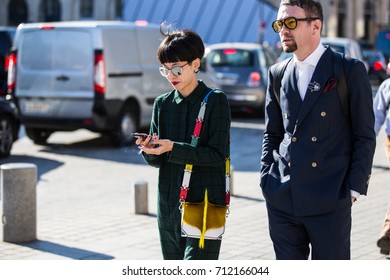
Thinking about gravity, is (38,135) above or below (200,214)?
below

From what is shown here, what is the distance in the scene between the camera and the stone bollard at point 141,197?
929cm

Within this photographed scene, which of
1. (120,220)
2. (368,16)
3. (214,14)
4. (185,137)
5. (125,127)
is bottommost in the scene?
(368,16)

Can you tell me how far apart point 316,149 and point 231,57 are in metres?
17.1

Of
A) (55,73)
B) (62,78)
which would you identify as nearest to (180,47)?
(62,78)

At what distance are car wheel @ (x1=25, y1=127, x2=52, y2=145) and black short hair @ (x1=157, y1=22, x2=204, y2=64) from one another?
11517 millimetres

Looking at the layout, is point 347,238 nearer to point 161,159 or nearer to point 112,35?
point 161,159

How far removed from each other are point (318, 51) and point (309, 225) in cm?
78

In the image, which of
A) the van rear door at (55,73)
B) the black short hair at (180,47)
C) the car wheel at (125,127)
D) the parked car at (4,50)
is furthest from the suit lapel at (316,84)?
the parked car at (4,50)

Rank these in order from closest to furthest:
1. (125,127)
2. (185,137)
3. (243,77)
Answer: (185,137) → (125,127) → (243,77)

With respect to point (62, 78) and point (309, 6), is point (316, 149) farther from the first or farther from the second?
point (62, 78)

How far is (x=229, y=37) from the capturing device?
157 ft

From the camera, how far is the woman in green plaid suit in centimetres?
441

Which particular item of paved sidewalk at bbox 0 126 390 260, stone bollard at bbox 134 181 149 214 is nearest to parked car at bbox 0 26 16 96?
paved sidewalk at bbox 0 126 390 260

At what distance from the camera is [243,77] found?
20.6m
